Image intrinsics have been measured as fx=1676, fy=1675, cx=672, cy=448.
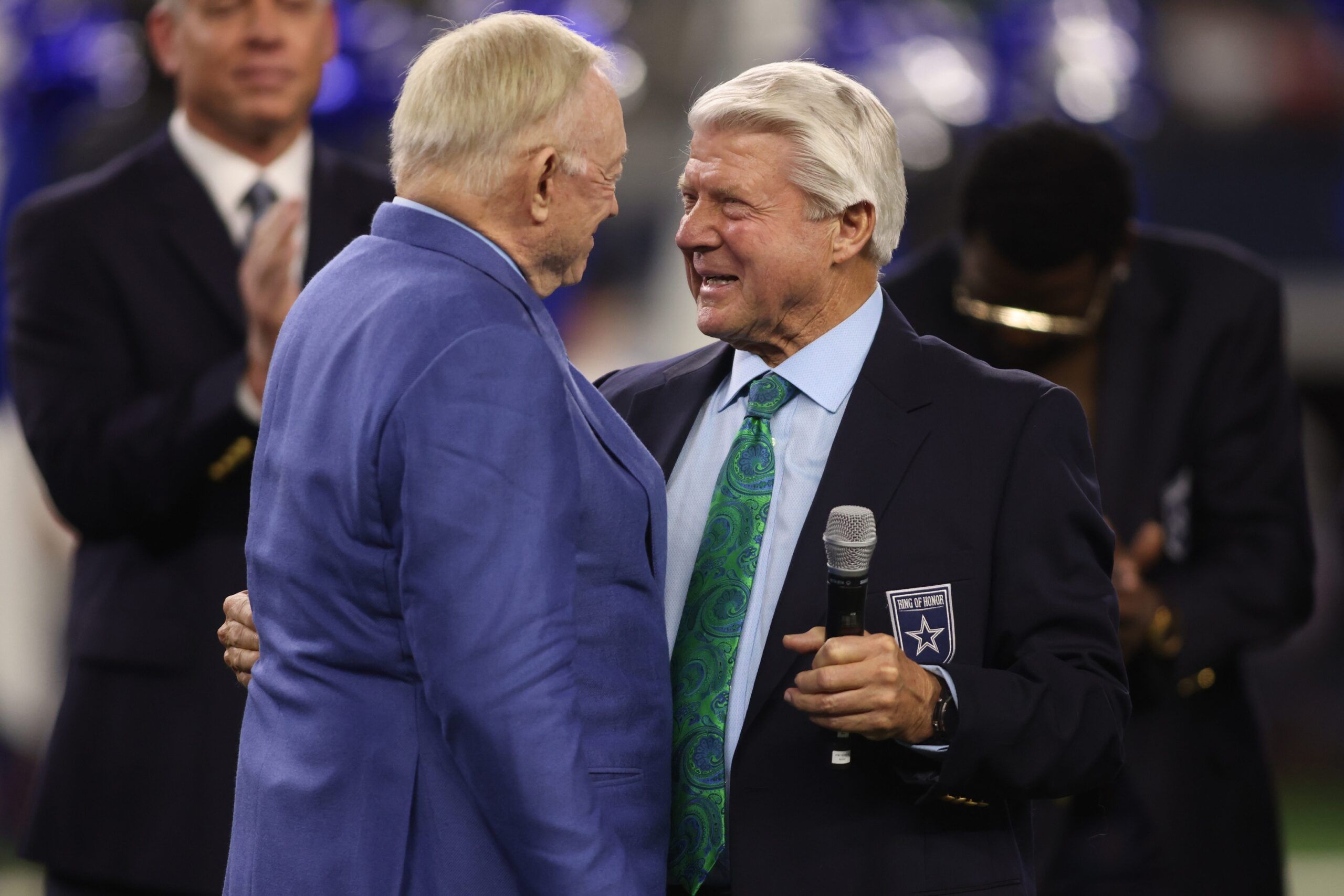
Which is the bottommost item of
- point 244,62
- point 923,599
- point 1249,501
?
point 1249,501

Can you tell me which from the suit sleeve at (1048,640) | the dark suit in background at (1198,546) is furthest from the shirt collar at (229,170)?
the suit sleeve at (1048,640)

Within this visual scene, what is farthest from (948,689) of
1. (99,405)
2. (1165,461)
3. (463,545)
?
(99,405)

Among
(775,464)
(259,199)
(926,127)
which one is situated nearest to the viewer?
(775,464)

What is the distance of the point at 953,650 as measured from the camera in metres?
2.06

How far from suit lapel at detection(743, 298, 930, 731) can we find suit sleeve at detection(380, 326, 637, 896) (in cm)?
39

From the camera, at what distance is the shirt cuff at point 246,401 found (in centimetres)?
280

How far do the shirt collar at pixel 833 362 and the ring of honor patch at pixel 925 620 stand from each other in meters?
0.30

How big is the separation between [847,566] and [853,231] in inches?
25.8

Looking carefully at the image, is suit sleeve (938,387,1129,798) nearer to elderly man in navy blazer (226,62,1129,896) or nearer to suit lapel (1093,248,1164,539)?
elderly man in navy blazer (226,62,1129,896)

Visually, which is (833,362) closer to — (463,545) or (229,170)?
(463,545)

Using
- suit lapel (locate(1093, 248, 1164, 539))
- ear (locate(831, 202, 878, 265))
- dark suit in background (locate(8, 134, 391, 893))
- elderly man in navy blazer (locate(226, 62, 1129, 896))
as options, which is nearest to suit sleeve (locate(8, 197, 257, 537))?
dark suit in background (locate(8, 134, 391, 893))

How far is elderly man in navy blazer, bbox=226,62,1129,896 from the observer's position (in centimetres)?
204

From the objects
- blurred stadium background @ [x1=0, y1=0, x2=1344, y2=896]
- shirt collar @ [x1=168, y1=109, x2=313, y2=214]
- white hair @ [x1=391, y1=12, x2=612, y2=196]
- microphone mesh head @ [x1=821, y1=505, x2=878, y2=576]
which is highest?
white hair @ [x1=391, y1=12, x2=612, y2=196]

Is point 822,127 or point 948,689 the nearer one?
point 948,689
